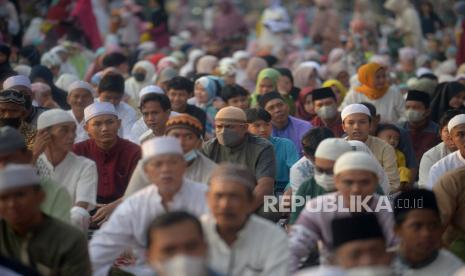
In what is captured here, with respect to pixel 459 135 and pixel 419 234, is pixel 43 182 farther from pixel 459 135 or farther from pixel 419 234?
pixel 459 135

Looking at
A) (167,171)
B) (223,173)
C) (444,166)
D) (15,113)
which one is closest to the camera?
(223,173)

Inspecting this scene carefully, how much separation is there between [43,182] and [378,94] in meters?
8.08

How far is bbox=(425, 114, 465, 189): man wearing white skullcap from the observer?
31.7 feet

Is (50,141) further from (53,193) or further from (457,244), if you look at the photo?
(457,244)

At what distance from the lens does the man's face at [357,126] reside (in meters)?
11.1

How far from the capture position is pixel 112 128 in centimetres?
1013

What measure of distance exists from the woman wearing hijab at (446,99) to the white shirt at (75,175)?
6.47m

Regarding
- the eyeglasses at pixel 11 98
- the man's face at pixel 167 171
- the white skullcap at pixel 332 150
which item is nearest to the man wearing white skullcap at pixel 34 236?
the man's face at pixel 167 171

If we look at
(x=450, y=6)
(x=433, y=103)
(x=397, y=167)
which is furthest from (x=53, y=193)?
(x=450, y=6)

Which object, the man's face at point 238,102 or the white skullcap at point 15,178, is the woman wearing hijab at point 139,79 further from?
the white skullcap at point 15,178

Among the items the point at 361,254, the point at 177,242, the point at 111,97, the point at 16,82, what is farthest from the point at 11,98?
the point at 361,254

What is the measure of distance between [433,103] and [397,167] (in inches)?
142

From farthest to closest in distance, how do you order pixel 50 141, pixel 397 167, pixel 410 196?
pixel 397 167, pixel 50 141, pixel 410 196

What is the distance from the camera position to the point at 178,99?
521 inches
